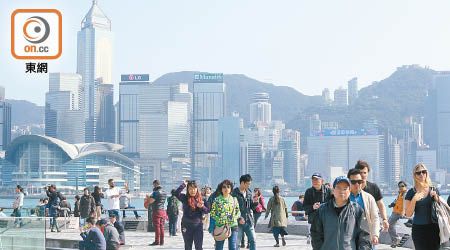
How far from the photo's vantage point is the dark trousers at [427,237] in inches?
308

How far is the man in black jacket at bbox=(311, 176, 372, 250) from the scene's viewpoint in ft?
19.6

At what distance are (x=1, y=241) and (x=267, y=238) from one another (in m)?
7.95

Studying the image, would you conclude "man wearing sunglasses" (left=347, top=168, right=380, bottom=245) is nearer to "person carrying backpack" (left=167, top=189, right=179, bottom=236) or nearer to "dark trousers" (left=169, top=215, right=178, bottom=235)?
"person carrying backpack" (left=167, top=189, right=179, bottom=236)

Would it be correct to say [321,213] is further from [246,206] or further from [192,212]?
[246,206]

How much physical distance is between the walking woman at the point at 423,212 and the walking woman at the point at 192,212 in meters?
3.94

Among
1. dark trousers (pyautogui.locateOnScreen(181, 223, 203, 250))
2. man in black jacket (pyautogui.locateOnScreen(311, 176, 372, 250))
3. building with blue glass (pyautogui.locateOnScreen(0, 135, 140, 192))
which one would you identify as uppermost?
man in black jacket (pyautogui.locateOnScreen(311, 176, 372, 250))

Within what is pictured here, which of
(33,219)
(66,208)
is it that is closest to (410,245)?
(33,219)

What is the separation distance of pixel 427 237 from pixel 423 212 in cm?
27

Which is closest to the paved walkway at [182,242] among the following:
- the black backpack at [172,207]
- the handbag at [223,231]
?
the black backpack at [172,207]

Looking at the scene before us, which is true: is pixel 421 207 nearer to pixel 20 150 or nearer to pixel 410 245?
pixel 410 245

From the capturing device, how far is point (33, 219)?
38.5ft

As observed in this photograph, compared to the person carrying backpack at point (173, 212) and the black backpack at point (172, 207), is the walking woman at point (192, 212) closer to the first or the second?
the person carrying backpack at point (173, 212)

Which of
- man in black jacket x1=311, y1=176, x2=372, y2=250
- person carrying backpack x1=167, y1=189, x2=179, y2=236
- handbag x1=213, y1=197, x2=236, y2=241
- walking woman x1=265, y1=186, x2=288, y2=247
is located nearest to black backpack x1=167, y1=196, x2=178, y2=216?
person carrying backpack x1=167, y1=189, x2=179, y2=236

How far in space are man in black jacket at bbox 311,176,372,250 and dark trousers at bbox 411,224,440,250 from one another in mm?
2023
